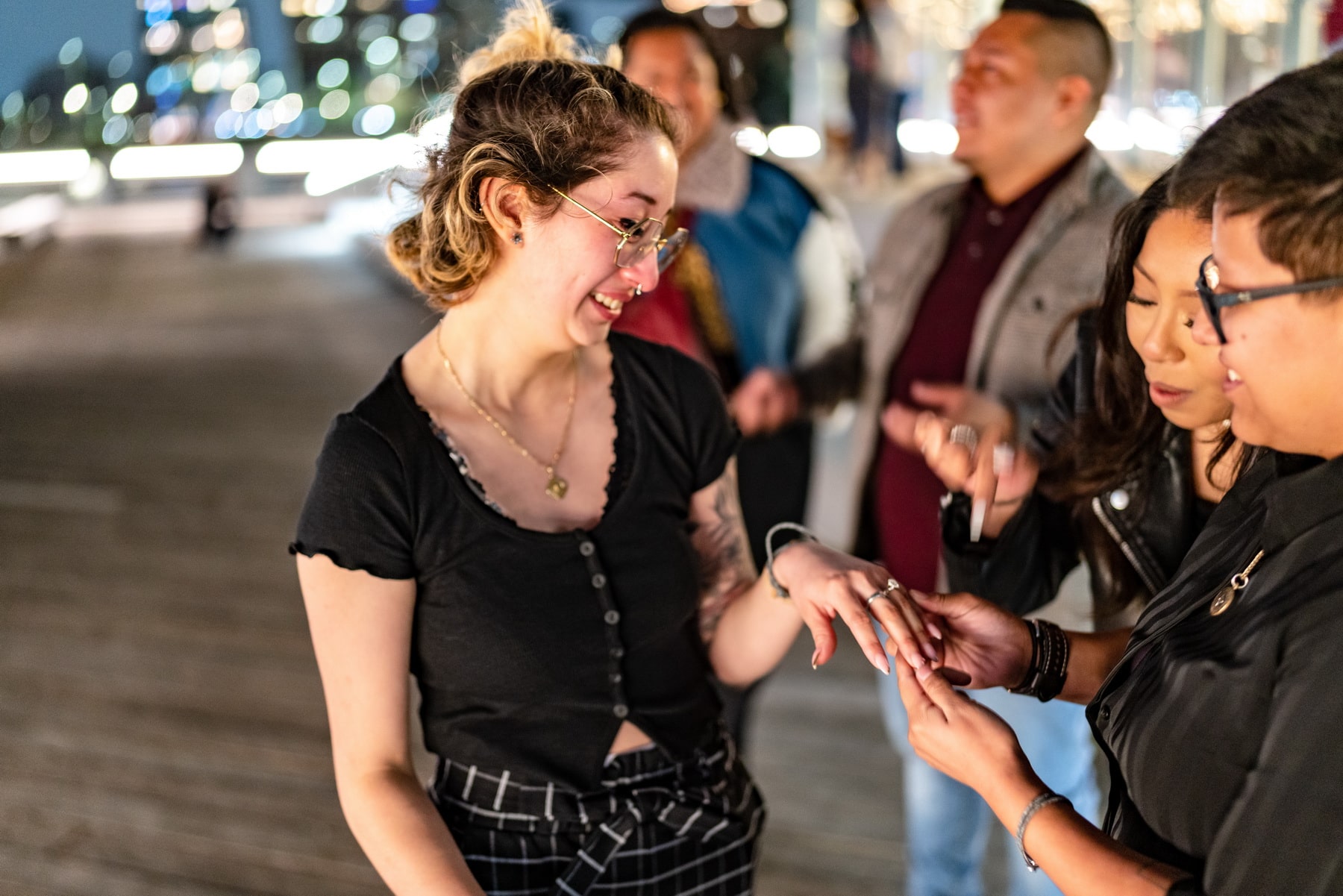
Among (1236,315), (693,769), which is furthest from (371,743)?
(1236,315)

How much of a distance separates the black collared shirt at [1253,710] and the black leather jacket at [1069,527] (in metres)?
0.43

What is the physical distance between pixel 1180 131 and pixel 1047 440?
44 cm

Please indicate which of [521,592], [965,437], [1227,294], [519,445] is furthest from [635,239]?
[1227,294]

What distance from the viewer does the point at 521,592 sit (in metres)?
1.30

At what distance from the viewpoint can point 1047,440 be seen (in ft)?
5.39

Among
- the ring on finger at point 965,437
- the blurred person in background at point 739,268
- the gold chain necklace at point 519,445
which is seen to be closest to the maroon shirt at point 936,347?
the blurred person in background at point 739,268

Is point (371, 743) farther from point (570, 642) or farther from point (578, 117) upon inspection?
point (578, 117)

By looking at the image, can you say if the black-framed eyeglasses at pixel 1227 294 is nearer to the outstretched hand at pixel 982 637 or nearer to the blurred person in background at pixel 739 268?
the outstretched hand at pixel 982 637

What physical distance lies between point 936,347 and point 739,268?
48 centimetres

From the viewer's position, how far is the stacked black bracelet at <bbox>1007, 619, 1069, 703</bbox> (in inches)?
51.5

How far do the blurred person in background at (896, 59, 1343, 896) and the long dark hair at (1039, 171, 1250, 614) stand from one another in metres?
0.36

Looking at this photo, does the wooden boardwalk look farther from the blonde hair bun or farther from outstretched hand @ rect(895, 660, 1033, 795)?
outstretched hand @ rect(895, 660, 1033, 795)

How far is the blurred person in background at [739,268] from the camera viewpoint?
2.45 metres

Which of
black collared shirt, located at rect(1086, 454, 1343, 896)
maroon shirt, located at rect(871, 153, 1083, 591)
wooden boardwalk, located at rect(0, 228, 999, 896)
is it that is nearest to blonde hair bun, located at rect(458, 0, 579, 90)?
wooden boardwalk, located at rect(0, 228, 999, 896)
